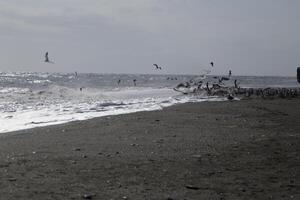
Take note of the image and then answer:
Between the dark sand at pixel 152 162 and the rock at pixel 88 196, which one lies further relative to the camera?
the dark sand at pixel 152 162

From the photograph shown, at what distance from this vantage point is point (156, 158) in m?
10.0

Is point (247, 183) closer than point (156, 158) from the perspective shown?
Yes

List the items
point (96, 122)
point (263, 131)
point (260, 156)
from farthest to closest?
point (96, 122) → point (263, 131) → point (260, 156)

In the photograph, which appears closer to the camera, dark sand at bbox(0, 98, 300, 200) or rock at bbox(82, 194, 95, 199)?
rock at bbox(82, 194, 95, 199)

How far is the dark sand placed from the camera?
753cm

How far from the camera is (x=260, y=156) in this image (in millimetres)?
10438

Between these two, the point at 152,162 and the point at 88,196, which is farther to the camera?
the point at 152,162

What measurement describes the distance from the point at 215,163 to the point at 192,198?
250 centimetres

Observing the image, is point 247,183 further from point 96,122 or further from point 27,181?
point 96,122

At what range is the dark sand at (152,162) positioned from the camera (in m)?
7.53

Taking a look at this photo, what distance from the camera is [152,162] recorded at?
378 inches

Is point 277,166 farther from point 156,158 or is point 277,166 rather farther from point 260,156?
point 156,158

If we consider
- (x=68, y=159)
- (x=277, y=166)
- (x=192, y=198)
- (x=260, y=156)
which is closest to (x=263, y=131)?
(x=260, y=156)

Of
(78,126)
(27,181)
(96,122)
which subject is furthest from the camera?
(96,122)
